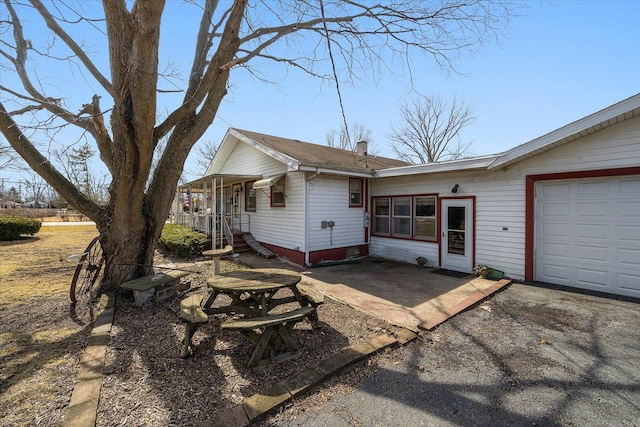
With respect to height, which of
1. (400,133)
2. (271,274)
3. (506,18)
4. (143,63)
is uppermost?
(400,133)

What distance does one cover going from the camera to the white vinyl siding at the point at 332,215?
8.77 metres

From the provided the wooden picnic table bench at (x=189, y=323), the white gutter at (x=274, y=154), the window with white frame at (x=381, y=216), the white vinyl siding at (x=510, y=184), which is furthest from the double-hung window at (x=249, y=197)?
the wooden picnic table bench at (x=189, y=323)

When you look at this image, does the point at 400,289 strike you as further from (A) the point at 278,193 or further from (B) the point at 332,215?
(A) the point at 278,193

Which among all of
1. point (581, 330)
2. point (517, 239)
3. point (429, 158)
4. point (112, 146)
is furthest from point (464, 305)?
point (429, 158)

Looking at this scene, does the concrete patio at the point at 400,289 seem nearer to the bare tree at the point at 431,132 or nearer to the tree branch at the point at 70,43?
the tree branch at the point at 70,43

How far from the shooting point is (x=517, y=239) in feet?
22.3

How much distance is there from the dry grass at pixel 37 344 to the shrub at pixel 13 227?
26.8ft

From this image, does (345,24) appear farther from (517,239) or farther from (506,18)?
(517,239)

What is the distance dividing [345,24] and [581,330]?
23.3 ft

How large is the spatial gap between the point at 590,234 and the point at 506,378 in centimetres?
494

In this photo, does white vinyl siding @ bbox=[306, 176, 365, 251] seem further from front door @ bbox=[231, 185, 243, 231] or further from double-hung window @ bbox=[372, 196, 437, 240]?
front door @ bbox=[231, 185, 243, 231]

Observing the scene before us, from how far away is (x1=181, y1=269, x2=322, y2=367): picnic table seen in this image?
3071 mm

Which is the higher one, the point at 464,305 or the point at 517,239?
the point at 517,239

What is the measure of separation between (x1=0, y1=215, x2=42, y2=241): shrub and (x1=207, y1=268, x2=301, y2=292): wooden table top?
590 inches
